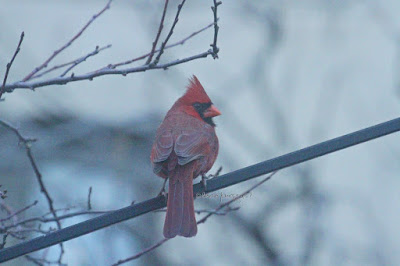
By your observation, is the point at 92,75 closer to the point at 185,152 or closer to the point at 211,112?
the point at 185,152

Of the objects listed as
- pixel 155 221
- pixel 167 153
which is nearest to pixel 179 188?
pixel 167 153

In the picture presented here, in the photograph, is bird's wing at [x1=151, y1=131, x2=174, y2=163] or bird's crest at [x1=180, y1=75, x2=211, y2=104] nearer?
bird's wing at [x1=151, y1=131, x2=174, y2=163]

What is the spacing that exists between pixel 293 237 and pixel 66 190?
239cm

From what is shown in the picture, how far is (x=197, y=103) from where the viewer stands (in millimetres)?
5062

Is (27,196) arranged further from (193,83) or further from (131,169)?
(193,83)

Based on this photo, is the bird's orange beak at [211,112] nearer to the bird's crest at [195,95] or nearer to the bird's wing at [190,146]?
the bird's crest at [195,95]

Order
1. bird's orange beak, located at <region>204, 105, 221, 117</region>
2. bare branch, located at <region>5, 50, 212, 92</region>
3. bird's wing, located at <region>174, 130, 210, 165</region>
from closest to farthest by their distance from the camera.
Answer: bare branch, located at <region>5, 50, 212, 92</region>
bird's wing, located at <region>174, 130, 210, 165</region>
bird's orange beak, located at <region>204, 105, 221, 117</region>

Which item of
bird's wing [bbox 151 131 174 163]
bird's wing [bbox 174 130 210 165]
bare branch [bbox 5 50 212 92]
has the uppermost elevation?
bare branch [bbox 5 50 212 92]

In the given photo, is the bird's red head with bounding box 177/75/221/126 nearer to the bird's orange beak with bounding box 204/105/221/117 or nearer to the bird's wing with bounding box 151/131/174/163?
the bird's orange beak with bounding box 204/105/221/117

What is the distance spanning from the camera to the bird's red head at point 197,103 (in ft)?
16.5

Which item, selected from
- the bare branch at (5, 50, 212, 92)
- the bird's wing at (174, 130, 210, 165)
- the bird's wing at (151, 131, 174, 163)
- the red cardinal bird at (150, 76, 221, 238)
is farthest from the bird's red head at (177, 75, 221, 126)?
the bare branch at (5, 50, 212, 92)

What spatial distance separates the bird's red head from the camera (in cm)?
503

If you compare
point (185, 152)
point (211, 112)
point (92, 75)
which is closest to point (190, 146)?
point (185, 152)

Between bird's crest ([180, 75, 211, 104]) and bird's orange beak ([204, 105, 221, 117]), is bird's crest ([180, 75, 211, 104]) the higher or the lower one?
the higher one
